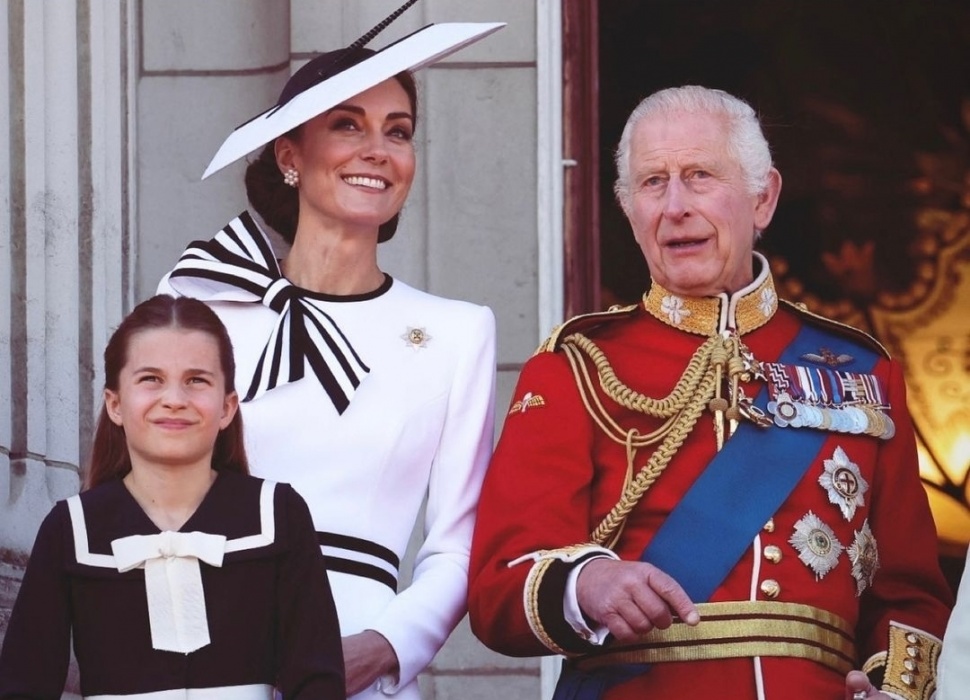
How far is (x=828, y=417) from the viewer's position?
379 centimetres

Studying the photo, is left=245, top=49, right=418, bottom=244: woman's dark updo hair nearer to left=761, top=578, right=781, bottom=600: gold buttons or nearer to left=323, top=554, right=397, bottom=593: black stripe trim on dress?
left=323, top=554, right=397, bottom=593: black stripe trim on dress

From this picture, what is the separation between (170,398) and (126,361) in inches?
4.2

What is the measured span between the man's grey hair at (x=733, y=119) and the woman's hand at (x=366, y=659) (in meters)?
0.93

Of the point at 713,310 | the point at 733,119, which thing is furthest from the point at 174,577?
the point at 733,119

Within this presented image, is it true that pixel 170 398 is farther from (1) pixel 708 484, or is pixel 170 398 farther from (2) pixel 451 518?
(1) pixel 708 484

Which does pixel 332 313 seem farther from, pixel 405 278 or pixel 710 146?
pixel 405 278

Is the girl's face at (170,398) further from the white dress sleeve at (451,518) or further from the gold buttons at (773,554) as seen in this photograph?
the gold buttons at (773,554)

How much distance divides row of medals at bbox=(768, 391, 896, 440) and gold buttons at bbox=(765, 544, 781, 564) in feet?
0.74

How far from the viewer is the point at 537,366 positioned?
12.7 ft

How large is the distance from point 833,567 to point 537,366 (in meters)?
0.60

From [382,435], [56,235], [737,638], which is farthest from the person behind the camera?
[56,235]

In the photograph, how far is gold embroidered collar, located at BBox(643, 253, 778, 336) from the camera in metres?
3.90

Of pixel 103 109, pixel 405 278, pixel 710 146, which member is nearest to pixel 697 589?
pixel 710 146

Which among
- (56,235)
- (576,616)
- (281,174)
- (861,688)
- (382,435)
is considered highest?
(281,174)
